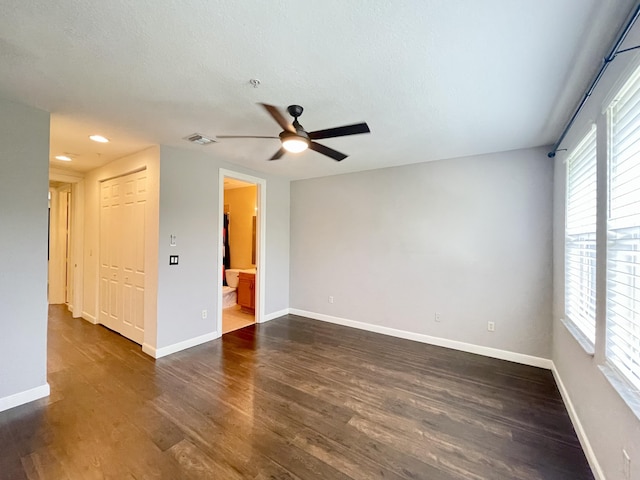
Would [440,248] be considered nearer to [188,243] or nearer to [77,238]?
[188,243]

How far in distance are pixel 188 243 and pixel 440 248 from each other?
11.2 ft

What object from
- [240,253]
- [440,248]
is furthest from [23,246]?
[440,248]

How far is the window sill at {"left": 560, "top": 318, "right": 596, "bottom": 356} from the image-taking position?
6.18 feet

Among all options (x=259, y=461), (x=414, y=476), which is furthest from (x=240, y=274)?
(x=414, y=476)

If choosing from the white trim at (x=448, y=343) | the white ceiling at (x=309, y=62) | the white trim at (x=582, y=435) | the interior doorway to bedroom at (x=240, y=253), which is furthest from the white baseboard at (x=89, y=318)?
the white trim at (x=582, y=435)

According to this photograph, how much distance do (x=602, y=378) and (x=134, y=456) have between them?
9.77ft

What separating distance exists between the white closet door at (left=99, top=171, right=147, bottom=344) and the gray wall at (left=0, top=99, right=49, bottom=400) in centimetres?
115

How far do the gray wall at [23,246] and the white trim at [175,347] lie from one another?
986mm

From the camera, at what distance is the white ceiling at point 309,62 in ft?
4.48

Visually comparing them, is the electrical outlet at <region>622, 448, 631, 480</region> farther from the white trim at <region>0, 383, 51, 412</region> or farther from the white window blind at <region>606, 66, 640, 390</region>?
the white trim at <region>0, 383, 51, 412</region>

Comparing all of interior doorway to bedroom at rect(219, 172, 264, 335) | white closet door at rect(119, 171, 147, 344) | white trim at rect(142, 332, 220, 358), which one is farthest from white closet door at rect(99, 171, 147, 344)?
interior doorway to bedroom at rect(219, 172, 264, 335)

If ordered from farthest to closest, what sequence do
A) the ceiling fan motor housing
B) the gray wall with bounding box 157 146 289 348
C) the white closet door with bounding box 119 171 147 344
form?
the white closet door with bounding box 119 171 147 344
the gray wall with bounding box 157 146 289 348
the ceiling fan motor housing

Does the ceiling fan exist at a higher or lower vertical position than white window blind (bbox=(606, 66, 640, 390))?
higher

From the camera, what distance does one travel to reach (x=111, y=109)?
2.39m
